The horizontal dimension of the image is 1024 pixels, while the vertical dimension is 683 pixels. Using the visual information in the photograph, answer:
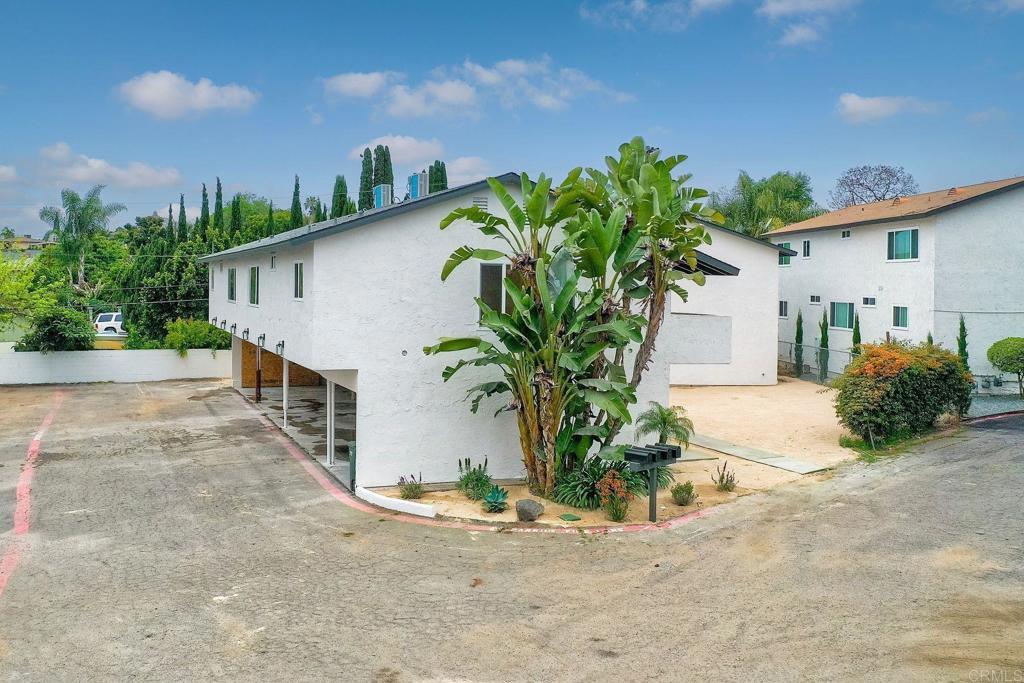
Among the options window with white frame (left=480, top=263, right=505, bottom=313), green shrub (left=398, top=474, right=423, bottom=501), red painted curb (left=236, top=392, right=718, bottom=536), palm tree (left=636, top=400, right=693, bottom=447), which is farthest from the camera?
palm tree (left=636, top=400, right=693, bottom=447)

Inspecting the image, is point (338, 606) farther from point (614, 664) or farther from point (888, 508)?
point (888, 508)

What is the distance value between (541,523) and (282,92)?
40.3 metres

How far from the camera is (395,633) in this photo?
909cm

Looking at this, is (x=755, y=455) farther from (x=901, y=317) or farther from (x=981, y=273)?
(x=981, y=273)

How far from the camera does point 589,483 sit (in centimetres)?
1421

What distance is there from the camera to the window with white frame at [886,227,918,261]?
2914cm

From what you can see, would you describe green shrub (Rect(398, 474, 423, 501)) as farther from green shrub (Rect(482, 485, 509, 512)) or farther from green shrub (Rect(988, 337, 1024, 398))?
green shrub (Rect(988, 337, 1024, 398))

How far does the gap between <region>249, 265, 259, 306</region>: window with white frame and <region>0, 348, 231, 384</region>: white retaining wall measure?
43.1 feet

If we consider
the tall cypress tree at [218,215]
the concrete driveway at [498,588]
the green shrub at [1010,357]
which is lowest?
the concrete driveway at [498,588]

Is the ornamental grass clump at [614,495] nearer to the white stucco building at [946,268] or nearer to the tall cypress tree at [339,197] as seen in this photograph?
the white stucco building at [946,268]

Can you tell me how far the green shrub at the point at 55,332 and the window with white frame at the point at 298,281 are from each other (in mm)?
20210

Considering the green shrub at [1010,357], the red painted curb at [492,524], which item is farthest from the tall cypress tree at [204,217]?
the green shrub at [1010,357]

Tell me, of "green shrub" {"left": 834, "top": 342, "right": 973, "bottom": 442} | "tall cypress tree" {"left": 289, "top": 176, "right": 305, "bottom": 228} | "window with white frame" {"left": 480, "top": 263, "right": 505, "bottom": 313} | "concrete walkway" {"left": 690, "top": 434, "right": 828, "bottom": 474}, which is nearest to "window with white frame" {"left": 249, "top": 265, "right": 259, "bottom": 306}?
"window with white frame" {"left": 480, "top": 263, "right": 505, "bottom": 313}

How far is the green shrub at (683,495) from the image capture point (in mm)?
14422
